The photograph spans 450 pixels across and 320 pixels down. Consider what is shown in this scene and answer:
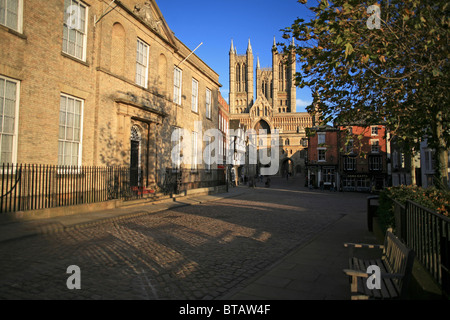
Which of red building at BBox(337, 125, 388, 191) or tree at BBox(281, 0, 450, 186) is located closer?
tree at BBox(281, 0, 450, 186)

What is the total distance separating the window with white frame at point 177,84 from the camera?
825 inches

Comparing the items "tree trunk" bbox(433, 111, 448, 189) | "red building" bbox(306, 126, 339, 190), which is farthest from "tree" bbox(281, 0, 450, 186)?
"red building" bbox(306, 126, 339, 190)

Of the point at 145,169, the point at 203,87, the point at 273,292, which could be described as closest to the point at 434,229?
the point at 273,292

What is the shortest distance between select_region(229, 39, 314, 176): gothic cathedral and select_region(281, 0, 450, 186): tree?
280 feet

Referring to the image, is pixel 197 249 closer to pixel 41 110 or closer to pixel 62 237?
pixel 62 237

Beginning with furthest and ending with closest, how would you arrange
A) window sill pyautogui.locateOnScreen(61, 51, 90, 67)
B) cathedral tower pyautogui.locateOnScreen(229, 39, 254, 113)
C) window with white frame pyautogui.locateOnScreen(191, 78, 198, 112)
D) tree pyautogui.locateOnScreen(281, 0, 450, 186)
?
1. cathedral tower pyautogui.locateOnScreen(229, 39, 254, 113)
2. window with white frame pyautogui.locateOnScreen(191, 78, 198, 112)
3. window sill pyautogui.locateOnScreen(61, 51, 90, 67)
4. tree pyautogui.locateOnScreen(281, 0, 450, 186)

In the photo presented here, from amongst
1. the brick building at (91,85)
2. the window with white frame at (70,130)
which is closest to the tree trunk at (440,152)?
the brick building at (91,85)

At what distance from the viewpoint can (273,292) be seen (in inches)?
164

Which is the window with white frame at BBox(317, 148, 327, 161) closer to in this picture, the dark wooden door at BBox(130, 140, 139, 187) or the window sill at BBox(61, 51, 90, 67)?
the dark wooden door at BBox(130, 140, 139, 187)

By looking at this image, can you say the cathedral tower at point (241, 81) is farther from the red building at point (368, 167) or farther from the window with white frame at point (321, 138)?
the red building at point (368, 167)

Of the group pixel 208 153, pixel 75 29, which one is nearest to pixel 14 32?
pixel 75 29

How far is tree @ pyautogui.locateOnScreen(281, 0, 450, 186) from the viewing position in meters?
5.81

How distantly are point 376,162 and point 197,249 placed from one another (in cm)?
4189

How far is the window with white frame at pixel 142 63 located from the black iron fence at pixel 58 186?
554 cm
